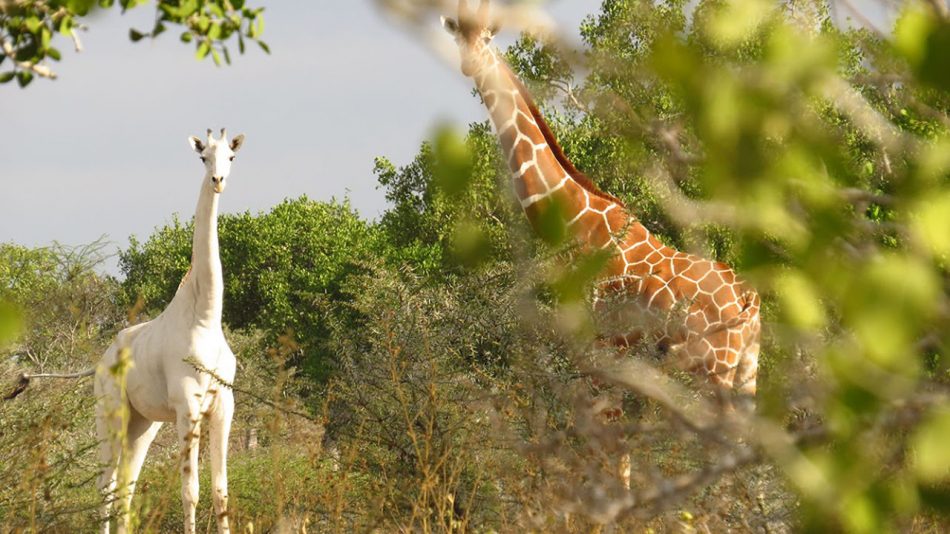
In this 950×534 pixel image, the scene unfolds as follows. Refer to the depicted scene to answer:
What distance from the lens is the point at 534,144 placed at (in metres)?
9.59

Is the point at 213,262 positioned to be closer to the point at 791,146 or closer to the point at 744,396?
the point at 744,396

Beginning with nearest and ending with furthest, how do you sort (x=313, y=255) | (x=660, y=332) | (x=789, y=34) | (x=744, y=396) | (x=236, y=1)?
(x=789, y=34) < (x=744, y=396) < (x=236, y=1) < (x=660, y=332) < (x=313, y=255)

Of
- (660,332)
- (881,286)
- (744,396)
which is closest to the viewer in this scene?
(881,286)

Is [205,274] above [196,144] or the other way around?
the other way around

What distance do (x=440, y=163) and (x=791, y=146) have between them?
40cm

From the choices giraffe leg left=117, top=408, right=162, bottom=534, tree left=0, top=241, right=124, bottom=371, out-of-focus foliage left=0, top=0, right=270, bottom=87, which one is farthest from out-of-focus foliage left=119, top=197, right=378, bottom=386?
out-of-focus foliage left=0, top=0, right=270, bottom=87

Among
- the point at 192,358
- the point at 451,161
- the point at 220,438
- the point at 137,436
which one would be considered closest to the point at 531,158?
the point at 192,358

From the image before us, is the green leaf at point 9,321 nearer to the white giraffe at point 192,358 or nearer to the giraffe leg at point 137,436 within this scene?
the white giraffe at point 192,358

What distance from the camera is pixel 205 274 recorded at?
29.9ft

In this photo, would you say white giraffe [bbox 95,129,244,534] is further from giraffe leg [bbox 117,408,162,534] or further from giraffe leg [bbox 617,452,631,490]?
giraffe leg [bbox 617,452,631,490]

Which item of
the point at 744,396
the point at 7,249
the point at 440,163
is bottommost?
the point at 7,249

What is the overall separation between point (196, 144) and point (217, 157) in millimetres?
349

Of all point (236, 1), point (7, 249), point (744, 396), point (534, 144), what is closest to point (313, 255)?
point (7, 249)

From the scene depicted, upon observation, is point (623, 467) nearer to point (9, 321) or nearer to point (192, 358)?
point (192, 358)
